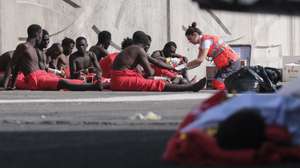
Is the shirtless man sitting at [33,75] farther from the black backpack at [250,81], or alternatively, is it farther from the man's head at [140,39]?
the black backpack at [250,81]

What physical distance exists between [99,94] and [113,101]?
2.25m

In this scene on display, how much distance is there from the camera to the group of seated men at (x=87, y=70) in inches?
676

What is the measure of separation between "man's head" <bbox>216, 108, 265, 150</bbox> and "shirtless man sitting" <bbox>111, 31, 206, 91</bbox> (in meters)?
A: 10.8

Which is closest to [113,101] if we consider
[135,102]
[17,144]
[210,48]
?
[135,102]

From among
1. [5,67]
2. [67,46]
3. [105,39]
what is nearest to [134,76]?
[5,67]

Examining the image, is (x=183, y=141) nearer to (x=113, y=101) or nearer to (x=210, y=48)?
(x=113, y=101)

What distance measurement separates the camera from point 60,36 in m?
22.0

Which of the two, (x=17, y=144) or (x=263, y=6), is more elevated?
(x=263, y=6)

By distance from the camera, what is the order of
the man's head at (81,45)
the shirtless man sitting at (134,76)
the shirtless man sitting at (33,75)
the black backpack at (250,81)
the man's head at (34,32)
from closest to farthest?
the black backpack at (250,81) < the shirtless man sitting at (134,76) < the shirtless man sitting at (33,75) < the man's head at (34,32) < the man's head at (81,45)

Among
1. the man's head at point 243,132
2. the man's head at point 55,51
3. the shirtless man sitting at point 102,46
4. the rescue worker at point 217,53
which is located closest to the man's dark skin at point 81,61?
Answer: the man's head at point 55,51

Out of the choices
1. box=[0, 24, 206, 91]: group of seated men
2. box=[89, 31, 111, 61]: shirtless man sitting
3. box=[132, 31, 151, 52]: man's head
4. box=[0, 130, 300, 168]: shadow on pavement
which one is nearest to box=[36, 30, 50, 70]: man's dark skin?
box=[0, 24, 206, 91]: group of seated men

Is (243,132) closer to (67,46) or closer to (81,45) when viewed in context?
(81,45)

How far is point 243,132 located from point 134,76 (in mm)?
11249

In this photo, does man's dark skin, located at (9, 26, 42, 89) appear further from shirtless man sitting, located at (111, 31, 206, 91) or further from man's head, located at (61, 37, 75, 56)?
man's head, located at (61, 37, 75, 56)
